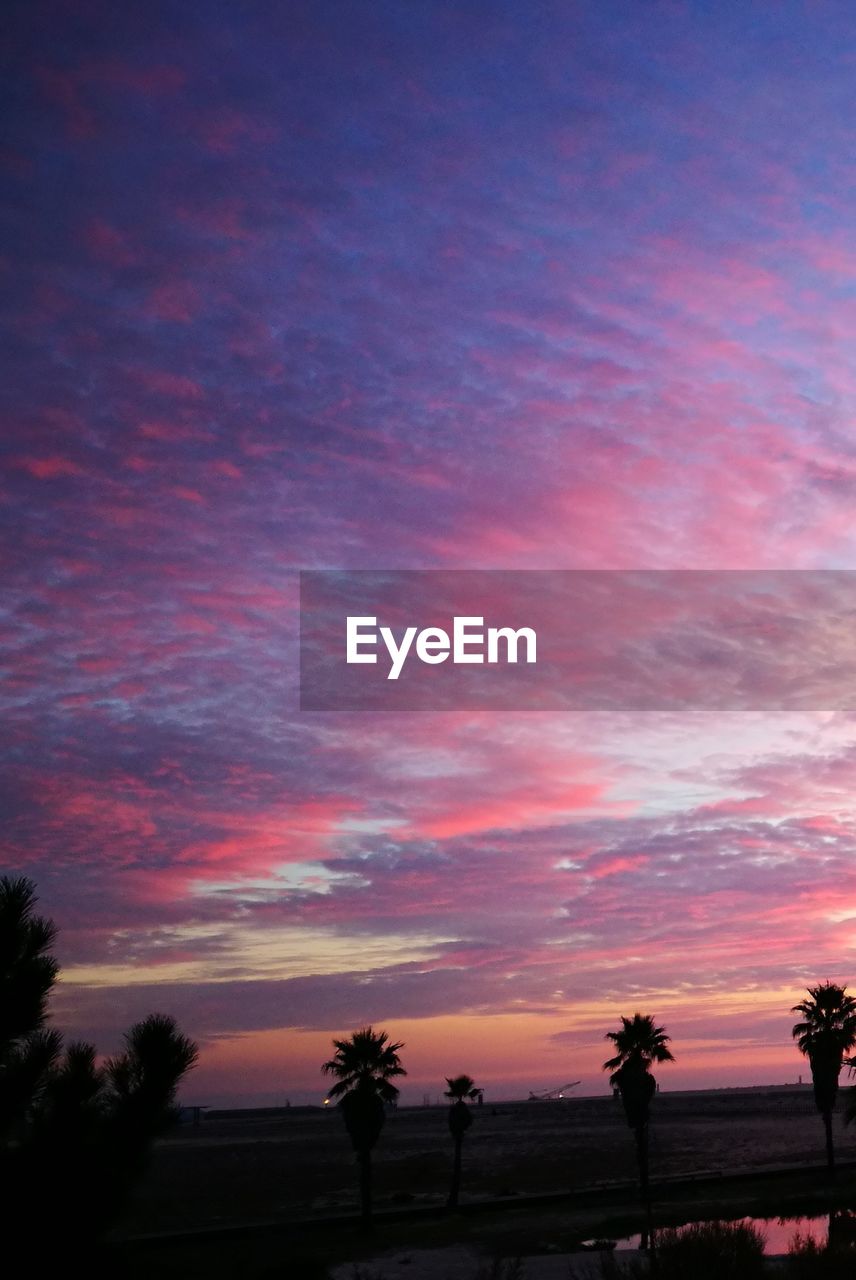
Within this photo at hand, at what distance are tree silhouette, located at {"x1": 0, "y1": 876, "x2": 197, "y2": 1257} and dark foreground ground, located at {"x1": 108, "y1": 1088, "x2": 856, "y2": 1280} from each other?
126 centimetres

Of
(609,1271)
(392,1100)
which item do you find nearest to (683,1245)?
(609,1271)

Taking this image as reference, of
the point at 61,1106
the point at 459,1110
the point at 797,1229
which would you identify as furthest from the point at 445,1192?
the point at 61,1106

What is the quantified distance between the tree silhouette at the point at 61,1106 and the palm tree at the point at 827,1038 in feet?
167

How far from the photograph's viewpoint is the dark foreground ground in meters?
40.0

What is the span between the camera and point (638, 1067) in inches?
1962

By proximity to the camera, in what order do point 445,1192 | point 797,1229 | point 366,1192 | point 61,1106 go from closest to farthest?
point 61,1106, point 797,1229, point 366,1192, point 445,1192

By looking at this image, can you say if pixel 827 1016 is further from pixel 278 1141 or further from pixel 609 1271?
pixel 278 1141

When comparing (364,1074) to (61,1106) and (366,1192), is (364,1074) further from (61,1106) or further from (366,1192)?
(61,1106)

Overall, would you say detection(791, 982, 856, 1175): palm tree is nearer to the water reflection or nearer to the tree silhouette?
the water reflection

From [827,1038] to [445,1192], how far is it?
22.8 m

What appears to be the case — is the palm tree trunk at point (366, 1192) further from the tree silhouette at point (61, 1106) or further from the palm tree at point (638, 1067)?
the tree silhouette at point (61, 1106)

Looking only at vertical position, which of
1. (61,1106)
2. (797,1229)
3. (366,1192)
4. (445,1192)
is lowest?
(445,1192)

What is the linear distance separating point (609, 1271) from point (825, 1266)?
4740 millimetres

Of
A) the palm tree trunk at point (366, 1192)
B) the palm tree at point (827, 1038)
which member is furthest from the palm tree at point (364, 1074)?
the palm tree at point (827, 1038)
